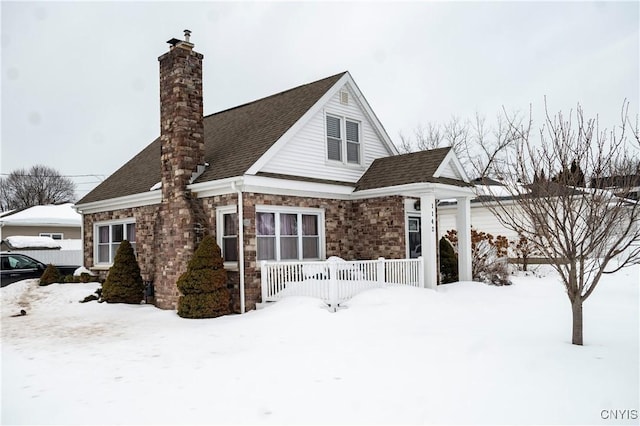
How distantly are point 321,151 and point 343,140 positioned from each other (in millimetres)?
1069

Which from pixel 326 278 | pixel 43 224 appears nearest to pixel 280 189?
pixel 326 278

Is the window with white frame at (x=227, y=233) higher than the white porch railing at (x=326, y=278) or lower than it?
higher

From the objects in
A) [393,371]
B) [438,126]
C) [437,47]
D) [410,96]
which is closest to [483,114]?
[438,126]

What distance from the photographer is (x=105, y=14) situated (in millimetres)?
15727

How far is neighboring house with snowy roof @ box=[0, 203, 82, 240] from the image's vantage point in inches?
1105

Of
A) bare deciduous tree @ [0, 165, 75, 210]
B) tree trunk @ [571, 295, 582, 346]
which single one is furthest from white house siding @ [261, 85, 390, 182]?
bare deciduous tree @ [0, 165, 75, 210]

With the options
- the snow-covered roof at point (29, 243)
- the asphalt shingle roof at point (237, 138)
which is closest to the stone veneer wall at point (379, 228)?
the asphalt shingle roof at point (237, 138)

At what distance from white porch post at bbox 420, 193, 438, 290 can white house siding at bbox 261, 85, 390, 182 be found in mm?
2512

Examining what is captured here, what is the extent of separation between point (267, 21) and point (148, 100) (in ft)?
88.0

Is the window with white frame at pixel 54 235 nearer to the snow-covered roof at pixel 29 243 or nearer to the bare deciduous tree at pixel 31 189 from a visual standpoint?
the snow-covered roof at pixel 29 243

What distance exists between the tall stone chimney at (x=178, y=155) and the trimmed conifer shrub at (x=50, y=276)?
5.13m

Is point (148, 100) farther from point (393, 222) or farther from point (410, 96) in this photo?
point (393, 222)

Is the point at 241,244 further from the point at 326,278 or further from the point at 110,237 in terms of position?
the point at 110,237

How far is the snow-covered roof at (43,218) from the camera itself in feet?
91.7
